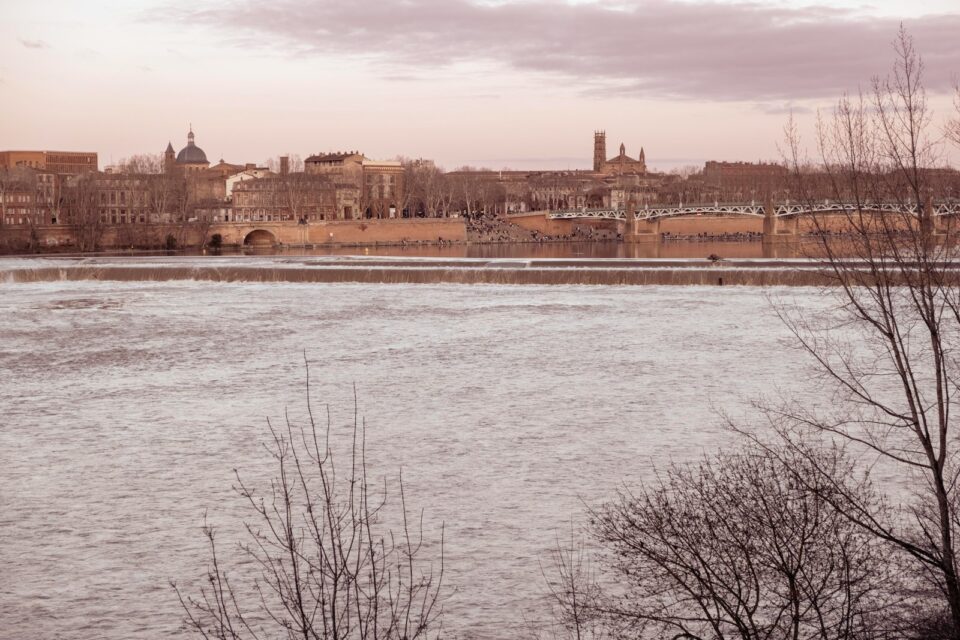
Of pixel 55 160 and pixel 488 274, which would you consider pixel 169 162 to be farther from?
pixel 488 274

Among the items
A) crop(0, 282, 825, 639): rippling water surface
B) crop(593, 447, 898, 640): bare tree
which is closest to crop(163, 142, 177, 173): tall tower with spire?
crop(0, 282, 825, 639): rippling water surface

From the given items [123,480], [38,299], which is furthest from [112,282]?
[123,480]

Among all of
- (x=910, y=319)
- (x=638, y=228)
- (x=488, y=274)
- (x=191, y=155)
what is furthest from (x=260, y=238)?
(x=910, y=319)

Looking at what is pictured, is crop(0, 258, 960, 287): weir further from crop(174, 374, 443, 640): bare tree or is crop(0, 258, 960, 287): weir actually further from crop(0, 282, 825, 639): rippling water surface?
crop(174, 374, 443, 640): bare tree

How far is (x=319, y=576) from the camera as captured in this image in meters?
7.89

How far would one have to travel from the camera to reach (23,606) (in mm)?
7477

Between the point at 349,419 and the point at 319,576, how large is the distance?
549cm

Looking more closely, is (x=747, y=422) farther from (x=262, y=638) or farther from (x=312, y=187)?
(x=312, y=187)

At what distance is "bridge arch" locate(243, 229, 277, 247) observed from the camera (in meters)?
88.9

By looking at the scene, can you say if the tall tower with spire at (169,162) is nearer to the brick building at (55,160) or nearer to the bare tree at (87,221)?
the brick building at (55,160)

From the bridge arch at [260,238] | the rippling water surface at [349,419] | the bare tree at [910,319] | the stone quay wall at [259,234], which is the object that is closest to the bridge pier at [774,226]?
the stone quay wall at [259,234]

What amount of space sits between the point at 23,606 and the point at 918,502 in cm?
623

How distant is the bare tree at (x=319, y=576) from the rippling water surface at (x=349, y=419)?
21 cm

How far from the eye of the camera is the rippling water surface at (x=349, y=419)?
798 centimetres
